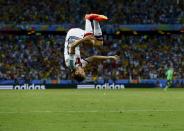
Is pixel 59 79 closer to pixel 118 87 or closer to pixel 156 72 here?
pixel 118 87

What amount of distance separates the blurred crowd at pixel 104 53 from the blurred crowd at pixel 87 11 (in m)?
2.29

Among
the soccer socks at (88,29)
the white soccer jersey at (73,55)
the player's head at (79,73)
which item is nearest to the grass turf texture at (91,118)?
the player's head at (79,73)

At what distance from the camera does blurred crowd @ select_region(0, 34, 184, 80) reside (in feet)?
165

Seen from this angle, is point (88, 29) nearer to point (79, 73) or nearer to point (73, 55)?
point (73, 55)

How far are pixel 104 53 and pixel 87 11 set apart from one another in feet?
14.2

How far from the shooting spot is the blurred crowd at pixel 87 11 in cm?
5356

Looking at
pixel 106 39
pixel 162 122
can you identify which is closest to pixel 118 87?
pixel 106 39

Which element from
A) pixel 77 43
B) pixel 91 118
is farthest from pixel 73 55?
pixel 91 118

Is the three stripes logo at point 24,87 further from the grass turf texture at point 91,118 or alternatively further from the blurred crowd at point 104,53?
the grass turf texture at point 91,118

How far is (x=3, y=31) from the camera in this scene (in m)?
54.2

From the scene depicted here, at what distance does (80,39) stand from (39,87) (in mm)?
32122

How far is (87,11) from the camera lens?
5412 centimetres

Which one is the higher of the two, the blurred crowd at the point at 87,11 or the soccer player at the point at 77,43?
the blurred crowd at the point at 87,11

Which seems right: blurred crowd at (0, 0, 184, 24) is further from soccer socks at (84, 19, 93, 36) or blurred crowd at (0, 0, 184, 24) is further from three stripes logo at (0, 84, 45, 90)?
soccer socks at (84, 19, 93, 36)
